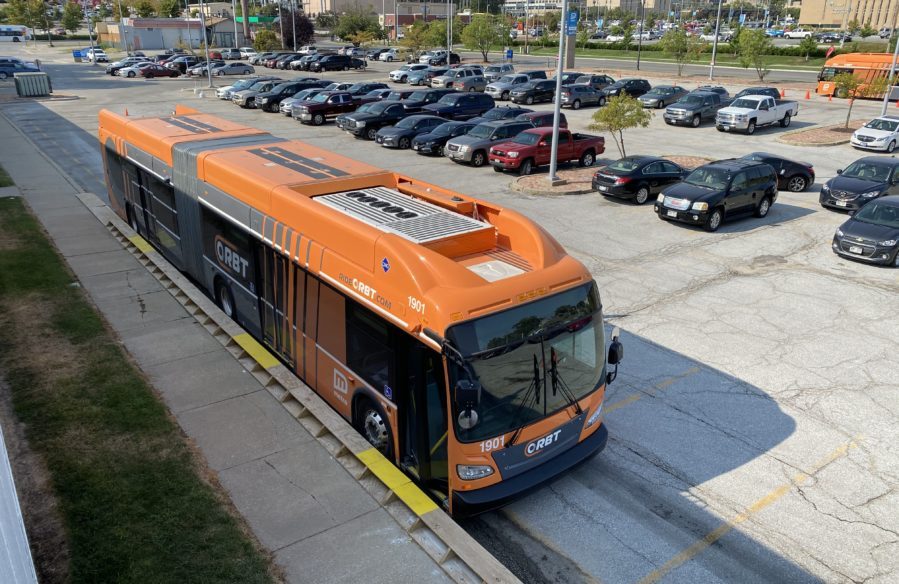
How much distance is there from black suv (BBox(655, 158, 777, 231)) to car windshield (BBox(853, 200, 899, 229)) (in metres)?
3.09

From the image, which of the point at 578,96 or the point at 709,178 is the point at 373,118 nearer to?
the point at 578,96

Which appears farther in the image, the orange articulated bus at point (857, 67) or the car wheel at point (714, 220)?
the orange articulated bus at point (857, 67)

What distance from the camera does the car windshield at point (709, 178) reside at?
1971 cm

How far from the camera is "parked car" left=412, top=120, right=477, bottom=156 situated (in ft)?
95.9

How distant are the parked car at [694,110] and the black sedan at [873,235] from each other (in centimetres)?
1995

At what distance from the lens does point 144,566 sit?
6.68 meters

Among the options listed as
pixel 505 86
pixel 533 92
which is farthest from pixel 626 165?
pixel 505 86

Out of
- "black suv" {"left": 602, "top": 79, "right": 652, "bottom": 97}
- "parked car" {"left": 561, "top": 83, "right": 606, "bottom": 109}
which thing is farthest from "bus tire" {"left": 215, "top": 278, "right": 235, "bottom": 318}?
"black suv" {"left": 602, "top": 79, "right": 652, "bottom": 97}

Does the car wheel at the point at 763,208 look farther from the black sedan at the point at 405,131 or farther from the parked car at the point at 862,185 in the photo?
the black sedan at the point at 405,131

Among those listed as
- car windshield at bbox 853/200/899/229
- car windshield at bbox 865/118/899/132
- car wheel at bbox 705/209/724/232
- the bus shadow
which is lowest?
the bus shadow

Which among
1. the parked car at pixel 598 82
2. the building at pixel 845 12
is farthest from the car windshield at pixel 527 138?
the building at pixel 845 12

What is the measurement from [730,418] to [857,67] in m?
45.8

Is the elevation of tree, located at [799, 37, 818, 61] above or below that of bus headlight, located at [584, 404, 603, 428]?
above

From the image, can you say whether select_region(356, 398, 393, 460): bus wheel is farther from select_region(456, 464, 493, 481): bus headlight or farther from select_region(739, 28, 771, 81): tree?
select_region(739, 28, 771, 81): tree
